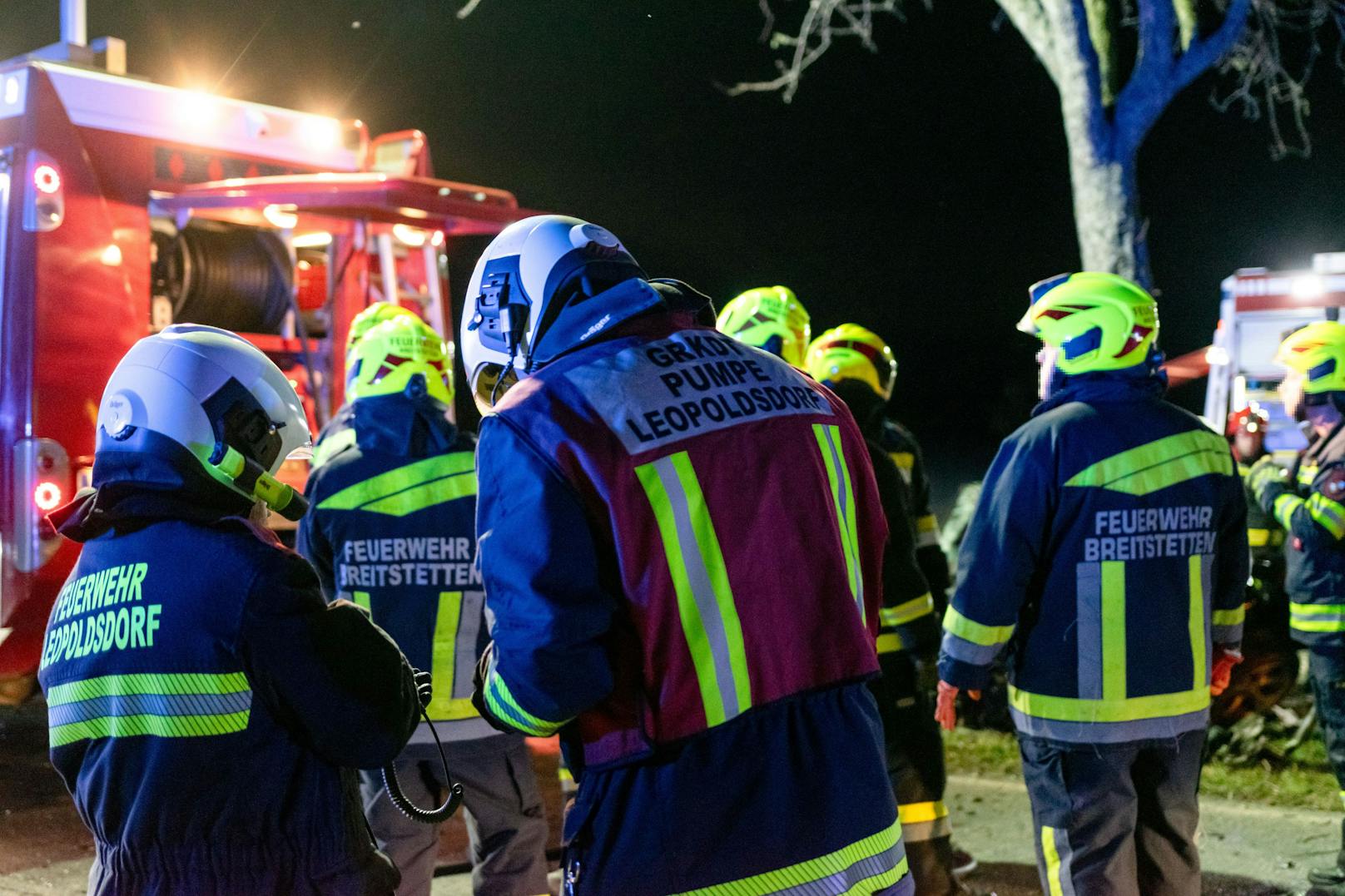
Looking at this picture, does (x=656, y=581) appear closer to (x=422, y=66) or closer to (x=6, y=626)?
(x=6, y=626)

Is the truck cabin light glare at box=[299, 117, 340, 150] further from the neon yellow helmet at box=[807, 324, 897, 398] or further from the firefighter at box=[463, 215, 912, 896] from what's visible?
the firefighter at box=[463, 215, 912, 896]

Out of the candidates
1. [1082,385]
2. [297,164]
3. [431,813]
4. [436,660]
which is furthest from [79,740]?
[297,164]

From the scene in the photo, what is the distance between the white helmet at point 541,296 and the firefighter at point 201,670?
19.6 inches

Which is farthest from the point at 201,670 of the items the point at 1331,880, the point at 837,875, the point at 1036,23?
the point at 1036,23

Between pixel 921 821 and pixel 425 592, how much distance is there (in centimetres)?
203

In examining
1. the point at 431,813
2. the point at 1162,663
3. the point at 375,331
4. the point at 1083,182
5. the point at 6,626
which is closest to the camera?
the point at 431,813

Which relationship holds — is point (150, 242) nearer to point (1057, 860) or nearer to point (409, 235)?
point (409, 235)

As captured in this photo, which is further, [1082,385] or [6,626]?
[6,626]

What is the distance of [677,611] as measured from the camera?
7.47 feet

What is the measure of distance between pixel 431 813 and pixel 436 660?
1435 millimetres

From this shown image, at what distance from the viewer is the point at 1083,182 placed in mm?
8992

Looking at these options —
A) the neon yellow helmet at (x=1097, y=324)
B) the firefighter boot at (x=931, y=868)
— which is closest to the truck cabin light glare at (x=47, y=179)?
the neon yellow helmet at (x=1097, y=324)

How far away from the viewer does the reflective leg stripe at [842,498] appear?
2.51 m

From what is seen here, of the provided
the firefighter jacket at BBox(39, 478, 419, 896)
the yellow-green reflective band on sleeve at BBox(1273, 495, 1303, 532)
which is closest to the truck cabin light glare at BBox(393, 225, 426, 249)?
the yellow-green reflective band on sleeve at BBox(1273, 495, 1303, 532)
